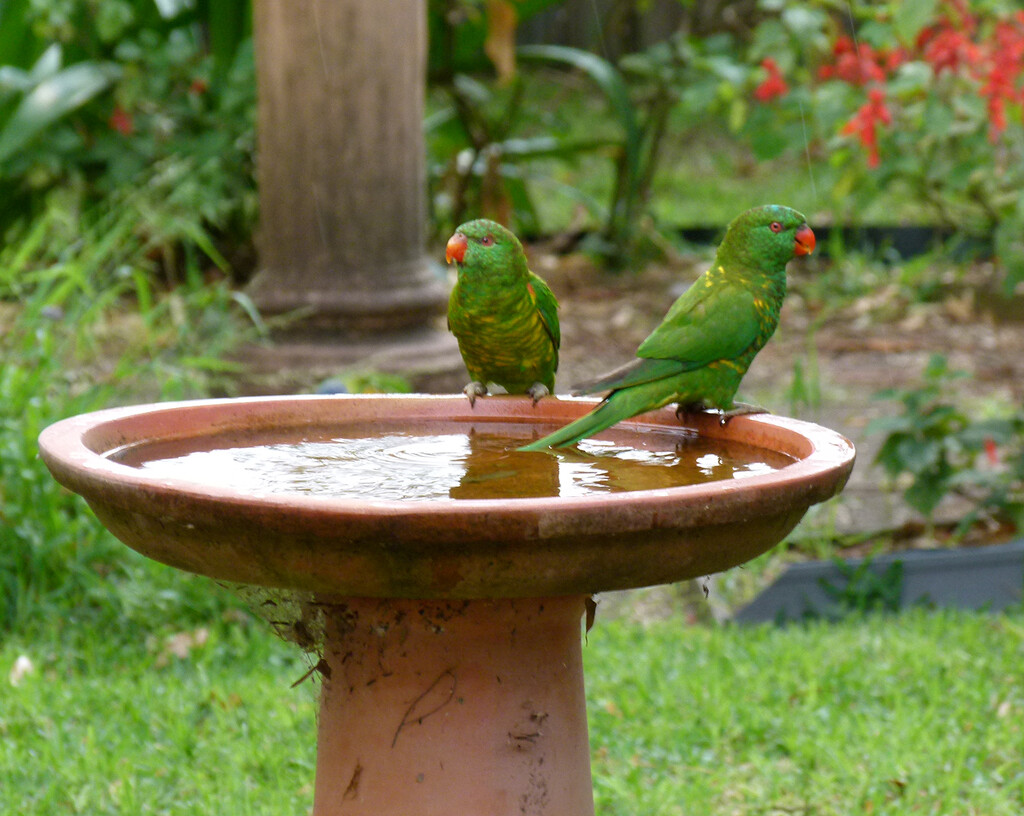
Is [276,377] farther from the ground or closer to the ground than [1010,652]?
farther from the ground

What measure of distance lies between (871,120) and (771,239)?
209cm

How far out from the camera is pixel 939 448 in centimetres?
345

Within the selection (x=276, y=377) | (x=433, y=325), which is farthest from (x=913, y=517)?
(x=276, y=377)

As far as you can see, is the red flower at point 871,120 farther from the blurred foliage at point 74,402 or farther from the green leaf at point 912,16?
the blurred foliage at point 74,402

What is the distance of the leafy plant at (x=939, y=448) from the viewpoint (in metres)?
3.41

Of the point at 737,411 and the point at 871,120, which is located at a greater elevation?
the point at 871,120

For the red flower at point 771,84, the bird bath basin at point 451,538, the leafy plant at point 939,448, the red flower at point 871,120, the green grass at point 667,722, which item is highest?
the red flower at point 771,84

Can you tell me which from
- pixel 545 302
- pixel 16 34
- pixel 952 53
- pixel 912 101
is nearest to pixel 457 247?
pixel 545 302

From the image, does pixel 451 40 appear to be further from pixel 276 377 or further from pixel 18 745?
pixel 18 745

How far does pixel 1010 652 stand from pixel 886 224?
16.8ft

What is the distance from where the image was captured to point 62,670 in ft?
9.45

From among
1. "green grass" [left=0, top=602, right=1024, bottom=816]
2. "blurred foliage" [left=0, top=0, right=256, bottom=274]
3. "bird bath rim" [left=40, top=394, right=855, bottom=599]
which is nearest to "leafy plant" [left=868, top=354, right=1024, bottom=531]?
"green grass" [left=0, top=602, right=1024, bottom=816]

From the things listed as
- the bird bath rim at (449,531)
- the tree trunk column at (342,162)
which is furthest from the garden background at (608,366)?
the bird bath rim at (449,531)

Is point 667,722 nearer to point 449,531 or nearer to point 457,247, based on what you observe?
point 457,247
